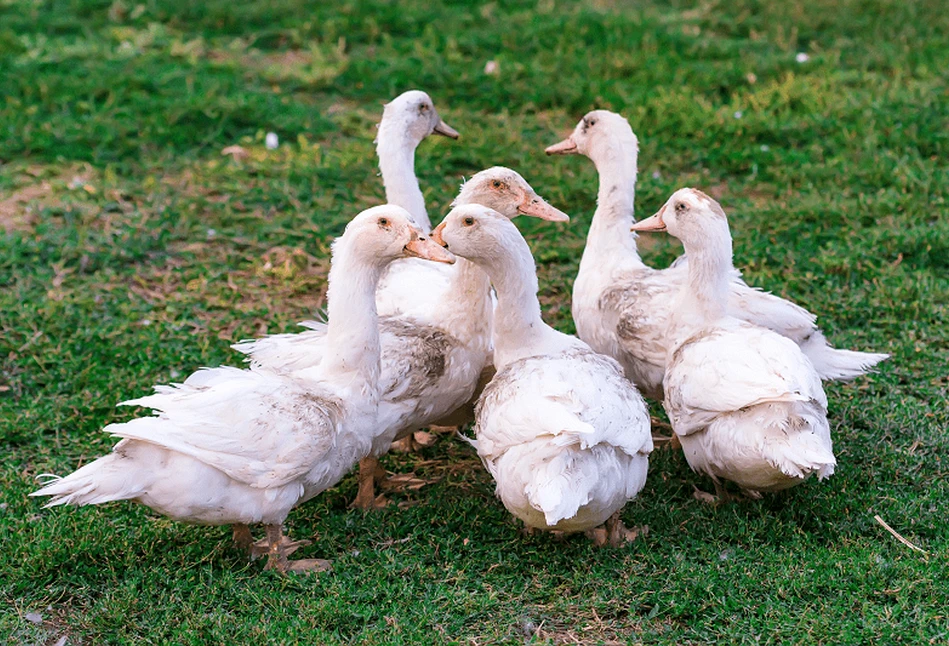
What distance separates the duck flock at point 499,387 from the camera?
438 cm

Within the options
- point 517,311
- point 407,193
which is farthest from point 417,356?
point 407,193

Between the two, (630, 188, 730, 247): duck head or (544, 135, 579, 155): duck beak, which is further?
(544, 135, 579, 155): duck beak

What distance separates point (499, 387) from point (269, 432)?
39.0 inches

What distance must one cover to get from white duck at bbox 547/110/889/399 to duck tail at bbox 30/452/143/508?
99.1 inches

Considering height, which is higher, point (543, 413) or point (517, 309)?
point (517, 309)

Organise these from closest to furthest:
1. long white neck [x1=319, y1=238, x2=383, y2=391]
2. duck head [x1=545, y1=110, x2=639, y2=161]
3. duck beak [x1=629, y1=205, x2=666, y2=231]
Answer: long white neck [x1=319, y1=238, x2=383, y2=391] → duck beak [x1=629, y1=205, x2=666, y2=231] → duck head [x1=545, y1=110, x2=639, y2=161]

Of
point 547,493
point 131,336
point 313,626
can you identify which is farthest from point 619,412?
point 131,336

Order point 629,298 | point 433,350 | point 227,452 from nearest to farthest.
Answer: point 227,452
point 433,350
point 629,298

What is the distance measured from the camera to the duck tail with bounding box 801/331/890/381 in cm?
544

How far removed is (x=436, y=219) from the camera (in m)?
7.61

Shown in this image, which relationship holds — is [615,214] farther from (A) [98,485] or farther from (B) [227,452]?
(A) [98,485]

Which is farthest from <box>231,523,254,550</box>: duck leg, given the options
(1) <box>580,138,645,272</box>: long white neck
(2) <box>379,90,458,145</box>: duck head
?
(2) <box>379,90,458,145</box>: duck head

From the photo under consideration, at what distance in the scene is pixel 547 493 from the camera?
4.23 m

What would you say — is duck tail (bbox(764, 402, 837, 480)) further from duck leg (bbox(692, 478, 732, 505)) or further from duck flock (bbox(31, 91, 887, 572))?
duck leg (bbox(692, 478, 732, 505))
